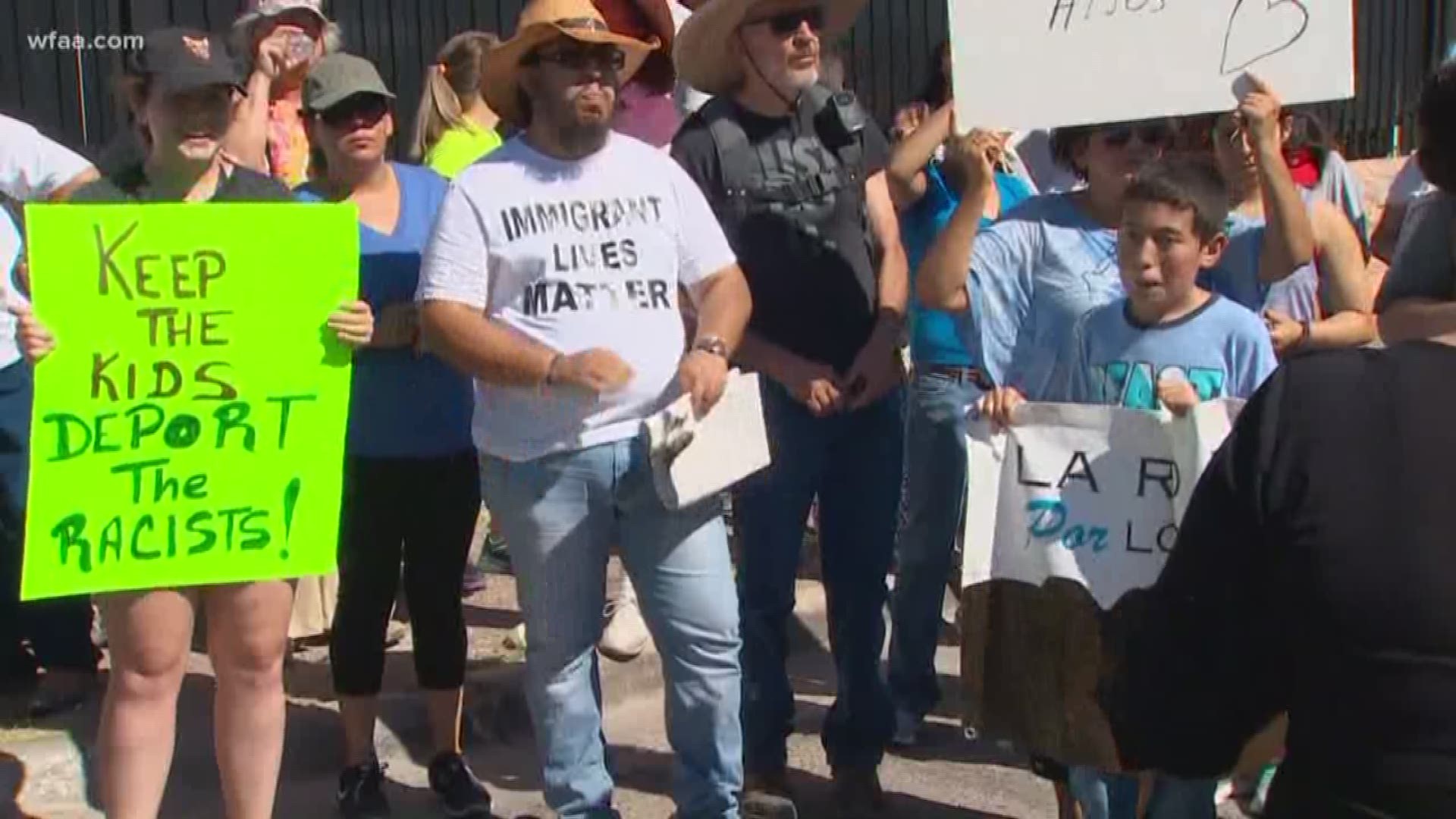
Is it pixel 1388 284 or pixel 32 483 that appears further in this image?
pixel 32 483

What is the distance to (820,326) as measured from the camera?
4.54m

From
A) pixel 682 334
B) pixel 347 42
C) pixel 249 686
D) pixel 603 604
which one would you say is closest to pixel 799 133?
pixel 682 334

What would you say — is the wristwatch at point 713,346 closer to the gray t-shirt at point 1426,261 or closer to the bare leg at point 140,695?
the bare leg at point 140,695

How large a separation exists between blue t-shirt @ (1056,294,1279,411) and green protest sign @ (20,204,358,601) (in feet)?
5.22

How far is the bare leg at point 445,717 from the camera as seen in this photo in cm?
475

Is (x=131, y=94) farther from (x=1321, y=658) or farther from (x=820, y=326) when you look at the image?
(x=1321, y=658)

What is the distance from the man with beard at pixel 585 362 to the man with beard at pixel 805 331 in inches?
12.3

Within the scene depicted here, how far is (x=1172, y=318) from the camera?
12.3ft

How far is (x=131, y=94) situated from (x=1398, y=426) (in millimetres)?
2843

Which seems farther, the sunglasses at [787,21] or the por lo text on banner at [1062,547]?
the sunglasses at [787,21]

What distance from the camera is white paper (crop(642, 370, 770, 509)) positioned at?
3926 millimetres

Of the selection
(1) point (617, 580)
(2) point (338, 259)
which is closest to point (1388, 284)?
(2) point (338, 259)

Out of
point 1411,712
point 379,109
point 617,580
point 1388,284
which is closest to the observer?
point 1411,712

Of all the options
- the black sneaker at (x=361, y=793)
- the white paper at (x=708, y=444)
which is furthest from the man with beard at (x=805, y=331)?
the black sneaker at (x=361, y=793)
